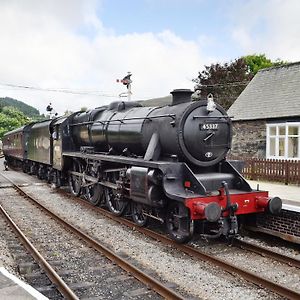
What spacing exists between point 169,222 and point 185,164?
1213mm

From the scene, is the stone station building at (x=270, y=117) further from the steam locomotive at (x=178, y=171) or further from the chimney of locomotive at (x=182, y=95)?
the chimney of locomotive at (x=182, y=95)

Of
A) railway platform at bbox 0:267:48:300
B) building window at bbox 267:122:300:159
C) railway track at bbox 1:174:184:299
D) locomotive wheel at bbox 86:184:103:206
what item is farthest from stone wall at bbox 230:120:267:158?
railway platform at bbox 0:267:48:300

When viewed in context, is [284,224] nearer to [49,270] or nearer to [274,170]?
[49,270]

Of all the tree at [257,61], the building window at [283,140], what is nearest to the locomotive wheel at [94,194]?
the building window at [283,140]

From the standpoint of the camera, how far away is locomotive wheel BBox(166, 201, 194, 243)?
745cm

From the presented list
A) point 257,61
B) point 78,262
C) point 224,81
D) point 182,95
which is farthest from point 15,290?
point 257,61

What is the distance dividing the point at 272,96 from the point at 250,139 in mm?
2346

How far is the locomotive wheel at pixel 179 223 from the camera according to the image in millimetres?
7445

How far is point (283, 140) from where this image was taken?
61.2 ft

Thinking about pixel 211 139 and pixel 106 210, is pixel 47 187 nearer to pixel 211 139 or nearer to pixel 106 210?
pixel 106 210

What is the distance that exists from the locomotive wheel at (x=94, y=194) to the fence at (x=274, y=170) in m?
5.36

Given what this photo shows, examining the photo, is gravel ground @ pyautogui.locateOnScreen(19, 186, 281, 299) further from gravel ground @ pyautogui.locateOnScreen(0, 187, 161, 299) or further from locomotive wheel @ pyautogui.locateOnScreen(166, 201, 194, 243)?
gravel ground @ pyautogui.locateOnScreen(0, 187, 161, 299)

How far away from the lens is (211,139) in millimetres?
8195

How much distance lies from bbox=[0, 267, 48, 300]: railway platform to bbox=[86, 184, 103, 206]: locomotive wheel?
634cm
